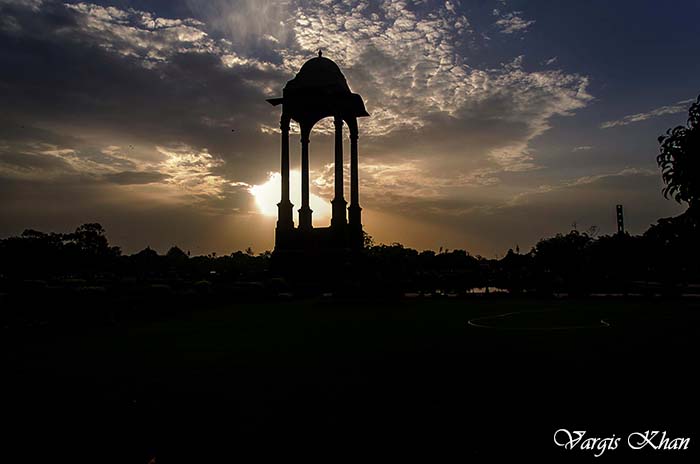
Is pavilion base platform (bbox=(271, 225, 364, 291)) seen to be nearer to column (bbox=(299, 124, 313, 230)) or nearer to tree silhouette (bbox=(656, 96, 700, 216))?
column (bbox=(299, 124, 313, 230))

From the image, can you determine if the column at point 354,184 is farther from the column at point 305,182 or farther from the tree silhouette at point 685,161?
the tree silhouette at point 685,161

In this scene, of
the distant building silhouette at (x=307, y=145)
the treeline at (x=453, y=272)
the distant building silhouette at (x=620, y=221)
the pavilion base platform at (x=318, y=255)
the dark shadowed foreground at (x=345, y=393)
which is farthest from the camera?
the distant building silhouette at (x=620, y=221)

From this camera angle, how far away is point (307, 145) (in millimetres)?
38844

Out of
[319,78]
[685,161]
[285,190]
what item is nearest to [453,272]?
[285,190]

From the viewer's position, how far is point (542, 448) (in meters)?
4.32

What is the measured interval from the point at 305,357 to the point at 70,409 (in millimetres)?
3947

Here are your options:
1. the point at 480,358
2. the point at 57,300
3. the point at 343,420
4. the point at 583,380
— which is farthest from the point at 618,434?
the point at 57,300

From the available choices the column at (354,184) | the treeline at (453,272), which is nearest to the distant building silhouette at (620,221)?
the treeline at (453,272)

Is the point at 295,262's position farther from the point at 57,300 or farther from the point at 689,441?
the point at 689,441

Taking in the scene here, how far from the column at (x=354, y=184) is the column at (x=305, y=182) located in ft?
12.1

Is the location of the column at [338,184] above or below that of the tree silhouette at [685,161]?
above

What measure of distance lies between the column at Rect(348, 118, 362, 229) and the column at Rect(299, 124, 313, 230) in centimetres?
369

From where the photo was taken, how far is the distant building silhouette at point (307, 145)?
35.7 m

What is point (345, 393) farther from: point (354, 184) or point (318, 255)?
point (354, 184)
